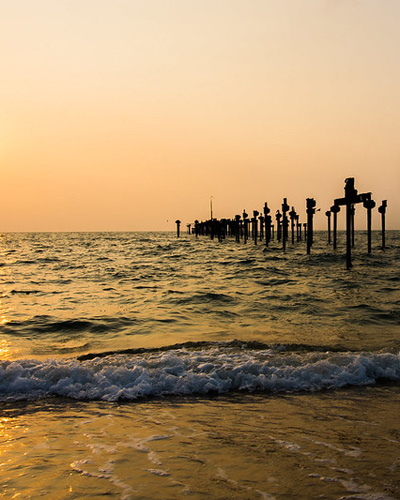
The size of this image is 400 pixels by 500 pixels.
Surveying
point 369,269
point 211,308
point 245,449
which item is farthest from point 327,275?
point 245,449

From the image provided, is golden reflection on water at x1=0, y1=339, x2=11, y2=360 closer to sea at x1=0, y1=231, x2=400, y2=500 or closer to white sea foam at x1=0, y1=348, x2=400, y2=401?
sea at x1=0, y1=231, x2=400, y2=500

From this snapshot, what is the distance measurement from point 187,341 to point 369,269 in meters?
15.8

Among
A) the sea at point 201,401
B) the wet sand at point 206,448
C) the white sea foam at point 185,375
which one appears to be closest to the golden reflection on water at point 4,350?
the sea at point 201,401

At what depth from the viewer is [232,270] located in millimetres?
22531

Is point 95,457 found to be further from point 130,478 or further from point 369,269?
point 369,269

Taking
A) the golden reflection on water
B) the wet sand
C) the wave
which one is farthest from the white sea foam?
the golden reflection on water

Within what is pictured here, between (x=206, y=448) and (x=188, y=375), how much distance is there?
2.19m

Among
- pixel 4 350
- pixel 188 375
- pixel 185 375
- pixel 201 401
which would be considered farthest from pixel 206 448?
pixel 4 350

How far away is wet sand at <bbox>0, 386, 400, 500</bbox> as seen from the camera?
339cm

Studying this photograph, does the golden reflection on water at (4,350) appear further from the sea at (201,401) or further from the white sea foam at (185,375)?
the white sea foam at (185,375)

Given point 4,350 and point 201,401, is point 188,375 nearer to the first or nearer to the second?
point 201,401

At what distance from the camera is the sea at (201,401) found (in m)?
3.53

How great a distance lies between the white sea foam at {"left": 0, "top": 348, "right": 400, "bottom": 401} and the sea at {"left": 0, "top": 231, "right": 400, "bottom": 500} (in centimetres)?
2

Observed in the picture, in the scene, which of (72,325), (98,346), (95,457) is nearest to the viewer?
(95,457)
